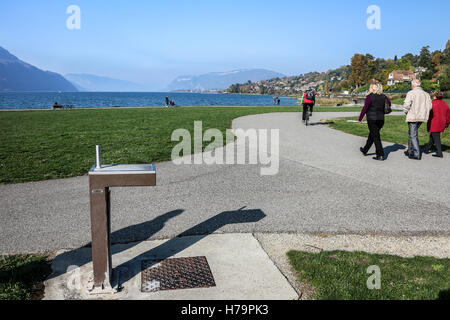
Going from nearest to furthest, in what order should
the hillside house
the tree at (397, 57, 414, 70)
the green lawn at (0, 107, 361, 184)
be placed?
the green lawn at (0, 107, 361, 184) < the hillside house < the tree at (397, 57, 414, 70)

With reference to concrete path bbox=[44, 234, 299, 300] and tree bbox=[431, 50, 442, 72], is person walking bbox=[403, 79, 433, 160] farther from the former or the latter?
tree bbox=[431, 50, 442, 72]

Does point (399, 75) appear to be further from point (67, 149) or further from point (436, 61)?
point (67, 149)

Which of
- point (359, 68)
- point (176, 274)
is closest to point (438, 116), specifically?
point (176, 274)

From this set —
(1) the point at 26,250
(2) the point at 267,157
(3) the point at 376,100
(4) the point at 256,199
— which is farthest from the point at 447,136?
(1) the point at 26,250

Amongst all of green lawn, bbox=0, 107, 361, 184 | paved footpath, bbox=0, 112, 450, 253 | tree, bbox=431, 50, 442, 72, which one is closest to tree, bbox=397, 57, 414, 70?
tree, bbox=431, 50, 442, 72

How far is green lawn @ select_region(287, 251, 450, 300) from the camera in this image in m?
3.32

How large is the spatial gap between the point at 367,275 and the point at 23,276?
3.50m

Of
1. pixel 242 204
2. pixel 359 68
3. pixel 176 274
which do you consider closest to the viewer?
pixel 176 274

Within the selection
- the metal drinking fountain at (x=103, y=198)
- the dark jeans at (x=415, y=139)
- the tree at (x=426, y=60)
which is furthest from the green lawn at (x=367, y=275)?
the tree at (x=426, y=60)

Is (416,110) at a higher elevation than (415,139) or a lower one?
higher

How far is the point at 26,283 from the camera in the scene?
351 cm

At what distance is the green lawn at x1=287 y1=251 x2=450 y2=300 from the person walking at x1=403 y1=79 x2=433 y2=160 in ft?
21.9

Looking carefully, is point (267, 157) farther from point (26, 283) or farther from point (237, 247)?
point (26, 283)

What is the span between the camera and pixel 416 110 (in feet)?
32.1
